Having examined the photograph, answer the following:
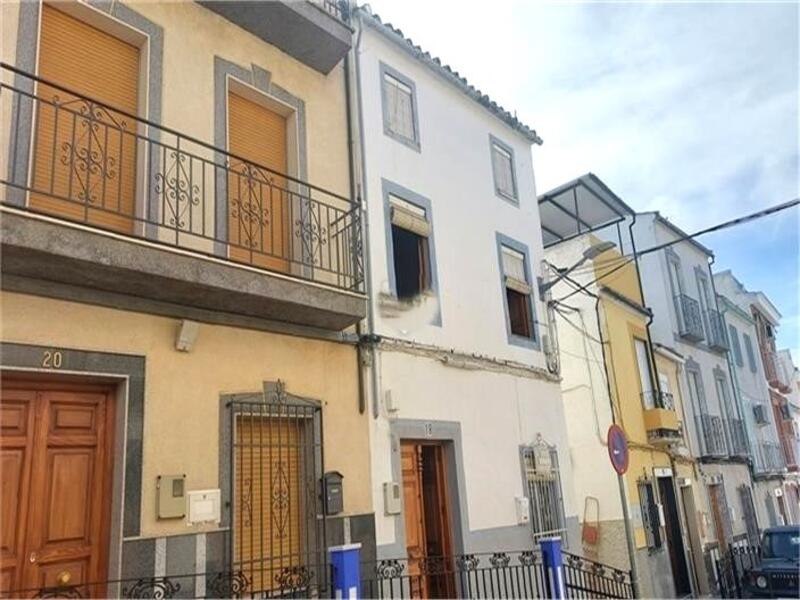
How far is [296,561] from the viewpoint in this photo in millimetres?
6172

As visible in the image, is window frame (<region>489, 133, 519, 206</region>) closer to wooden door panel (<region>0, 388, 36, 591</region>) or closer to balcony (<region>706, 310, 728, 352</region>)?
wooden door panel (<region>0, 388, 36, 591</region>)

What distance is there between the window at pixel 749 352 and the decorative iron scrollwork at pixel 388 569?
80.0 ft

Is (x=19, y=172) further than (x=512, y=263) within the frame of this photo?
No

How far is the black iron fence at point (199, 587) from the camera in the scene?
15.1 ft

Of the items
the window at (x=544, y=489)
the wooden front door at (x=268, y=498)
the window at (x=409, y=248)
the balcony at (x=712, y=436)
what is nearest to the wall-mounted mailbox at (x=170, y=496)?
the wooden front door at (x=268, y=498)

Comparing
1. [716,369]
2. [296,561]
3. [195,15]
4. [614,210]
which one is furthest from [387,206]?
[716,369]

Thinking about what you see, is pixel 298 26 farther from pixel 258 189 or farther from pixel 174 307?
pixel 174 307

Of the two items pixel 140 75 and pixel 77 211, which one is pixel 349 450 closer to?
pixel 77 211

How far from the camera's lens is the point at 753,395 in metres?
25.7

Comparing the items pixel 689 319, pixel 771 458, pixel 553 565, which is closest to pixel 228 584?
pixel 553 565

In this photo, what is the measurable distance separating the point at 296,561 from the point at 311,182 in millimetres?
4300

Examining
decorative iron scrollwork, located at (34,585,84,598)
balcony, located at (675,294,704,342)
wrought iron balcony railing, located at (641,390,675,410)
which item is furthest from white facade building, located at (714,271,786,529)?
decorative iron scrollwork, located at (34,585,84,598)

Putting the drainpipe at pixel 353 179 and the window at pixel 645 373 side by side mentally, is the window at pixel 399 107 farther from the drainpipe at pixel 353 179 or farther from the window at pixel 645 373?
the window at pixel 645 373

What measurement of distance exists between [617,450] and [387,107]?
18.9 feet
